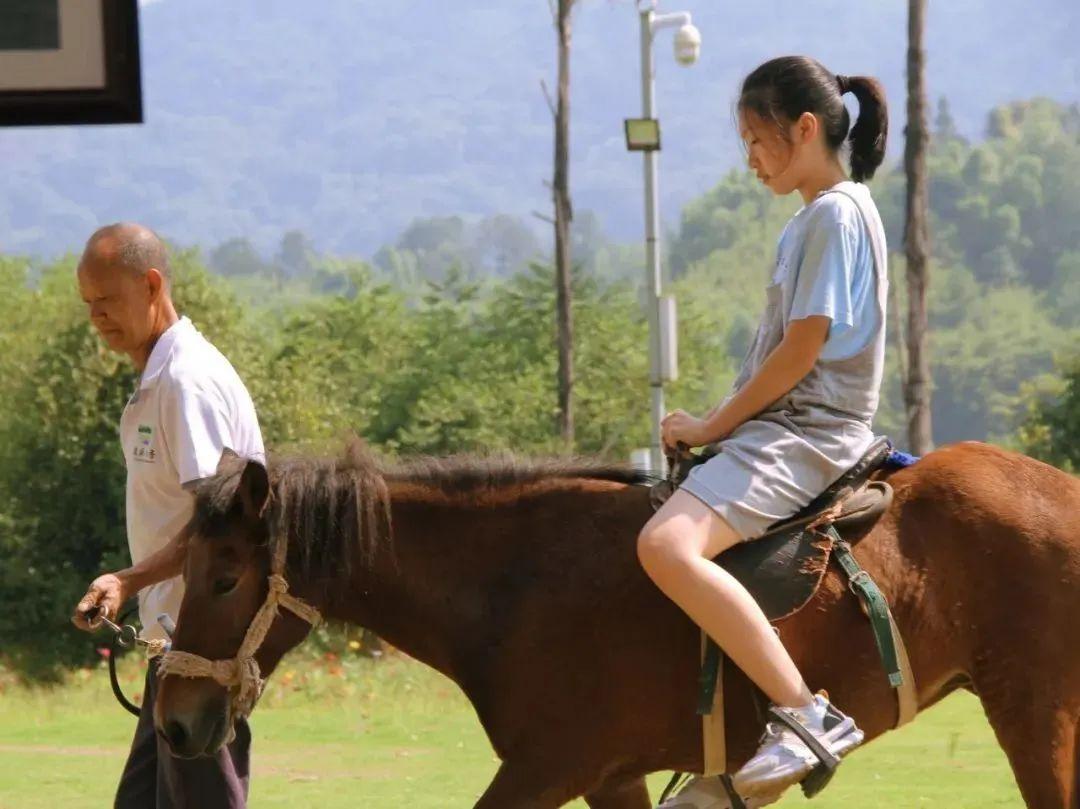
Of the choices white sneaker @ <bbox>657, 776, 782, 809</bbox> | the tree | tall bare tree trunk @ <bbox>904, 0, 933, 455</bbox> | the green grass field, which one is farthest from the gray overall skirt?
the tree

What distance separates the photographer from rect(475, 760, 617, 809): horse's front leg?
454cm

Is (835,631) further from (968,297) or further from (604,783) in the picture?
A: (968,297)

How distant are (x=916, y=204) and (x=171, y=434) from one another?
63.4ft

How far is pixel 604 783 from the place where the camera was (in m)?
4.82

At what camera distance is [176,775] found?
4.89 meters

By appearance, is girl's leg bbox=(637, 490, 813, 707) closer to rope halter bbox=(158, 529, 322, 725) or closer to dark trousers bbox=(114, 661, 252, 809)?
rope halter bbox=(158, 529, 322, 725)

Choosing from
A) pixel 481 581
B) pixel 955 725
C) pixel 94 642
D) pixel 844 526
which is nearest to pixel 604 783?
pixel 481 581

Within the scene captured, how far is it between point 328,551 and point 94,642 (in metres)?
25.9

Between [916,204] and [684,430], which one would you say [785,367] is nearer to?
[684,430]

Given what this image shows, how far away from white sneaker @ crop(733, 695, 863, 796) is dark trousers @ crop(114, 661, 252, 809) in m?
1.46

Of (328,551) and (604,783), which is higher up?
(328,551)

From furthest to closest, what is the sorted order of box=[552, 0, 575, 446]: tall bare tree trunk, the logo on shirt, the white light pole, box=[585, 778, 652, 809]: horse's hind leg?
box=[552, 0, 575, 446]: tall bare tree trunk < the white light pole < box=[585, 778, 652, 809]: horse's hind leg < the logo on shirt

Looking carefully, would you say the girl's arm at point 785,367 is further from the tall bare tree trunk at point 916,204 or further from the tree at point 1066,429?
the tree at point 1066,429

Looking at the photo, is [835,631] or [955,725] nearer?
[835,631]
